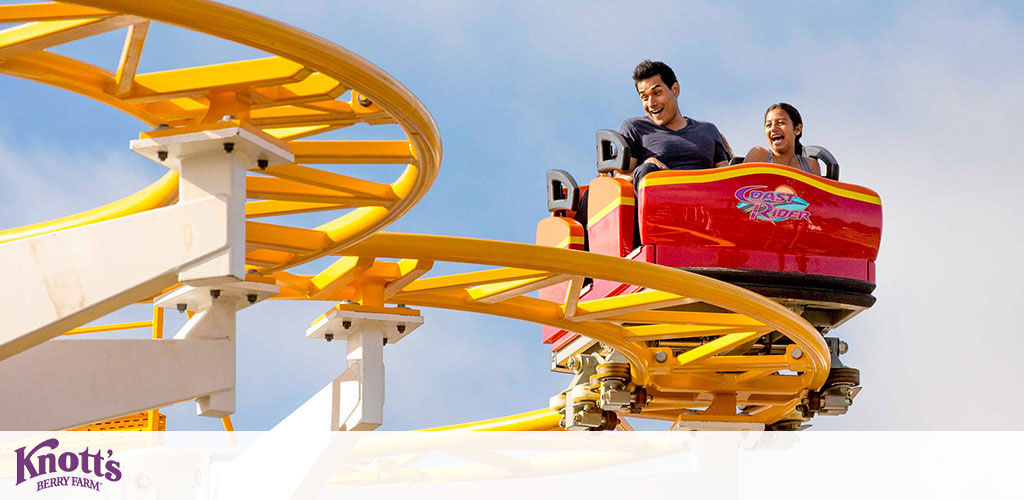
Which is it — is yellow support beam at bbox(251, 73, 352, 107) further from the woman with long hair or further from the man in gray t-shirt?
the woman with long hair

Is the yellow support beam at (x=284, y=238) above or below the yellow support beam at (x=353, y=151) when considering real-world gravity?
below

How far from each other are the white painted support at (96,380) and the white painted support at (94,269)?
1040 millimetres

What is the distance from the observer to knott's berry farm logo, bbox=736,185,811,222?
9.70m

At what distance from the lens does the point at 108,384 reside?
21.1 feet

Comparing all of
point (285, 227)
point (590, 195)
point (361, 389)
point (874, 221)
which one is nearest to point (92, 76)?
point (285, 227)

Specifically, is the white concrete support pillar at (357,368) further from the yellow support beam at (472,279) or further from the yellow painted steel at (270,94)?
the yellow painted steel at (270,94)

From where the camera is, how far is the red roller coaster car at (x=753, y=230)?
375 inches

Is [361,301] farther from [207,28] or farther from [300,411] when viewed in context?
[207,28]

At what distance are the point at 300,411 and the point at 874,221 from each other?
A: 14.1 feet

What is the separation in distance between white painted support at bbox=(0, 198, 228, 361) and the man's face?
617 cm

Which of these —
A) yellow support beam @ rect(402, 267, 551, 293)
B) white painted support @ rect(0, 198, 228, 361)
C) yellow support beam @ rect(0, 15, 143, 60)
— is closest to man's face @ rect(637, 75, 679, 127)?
yellow support beam @ rect(402, 267, 551, 293)

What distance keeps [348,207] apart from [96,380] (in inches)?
52.1

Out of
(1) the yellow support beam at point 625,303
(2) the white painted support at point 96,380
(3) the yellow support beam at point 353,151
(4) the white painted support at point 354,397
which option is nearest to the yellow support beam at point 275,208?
(2) the white painted support at point 96,380
